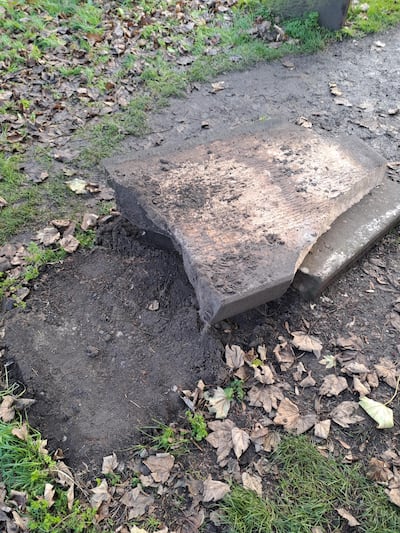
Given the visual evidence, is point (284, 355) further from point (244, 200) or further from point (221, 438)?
point (244, 200)

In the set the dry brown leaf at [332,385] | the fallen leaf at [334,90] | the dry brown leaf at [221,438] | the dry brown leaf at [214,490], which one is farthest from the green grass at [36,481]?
the fallen leaf at [334,90]

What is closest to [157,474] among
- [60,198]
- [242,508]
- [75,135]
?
[242,508]

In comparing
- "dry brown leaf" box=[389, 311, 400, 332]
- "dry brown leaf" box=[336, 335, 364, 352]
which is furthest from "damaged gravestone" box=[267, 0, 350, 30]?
"dry brown leaf" box=[336, 335, 364, 352]

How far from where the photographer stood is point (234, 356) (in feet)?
9.21

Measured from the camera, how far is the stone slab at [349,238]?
300 centimetres

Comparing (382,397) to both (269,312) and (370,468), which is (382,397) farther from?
(269,312)

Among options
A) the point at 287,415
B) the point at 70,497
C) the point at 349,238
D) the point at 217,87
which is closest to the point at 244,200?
the point at 349,238

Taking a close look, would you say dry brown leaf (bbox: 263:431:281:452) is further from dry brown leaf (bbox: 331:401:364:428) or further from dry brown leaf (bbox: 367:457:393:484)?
dry brown leaf (bbox: 367:457:393:484)

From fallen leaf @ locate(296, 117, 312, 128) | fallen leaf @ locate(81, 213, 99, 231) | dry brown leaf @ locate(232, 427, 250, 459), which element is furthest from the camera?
fallen leaf @ locate(296, 117, 312, 128)

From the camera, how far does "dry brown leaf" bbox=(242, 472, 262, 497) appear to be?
2.38 metres

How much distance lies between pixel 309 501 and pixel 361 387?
72 cm

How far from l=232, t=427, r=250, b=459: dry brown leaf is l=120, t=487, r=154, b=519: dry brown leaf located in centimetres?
48

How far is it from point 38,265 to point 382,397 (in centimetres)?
235

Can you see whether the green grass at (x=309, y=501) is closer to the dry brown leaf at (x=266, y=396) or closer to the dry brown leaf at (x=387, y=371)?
the dry brown leaf at (x=266, y=396)
